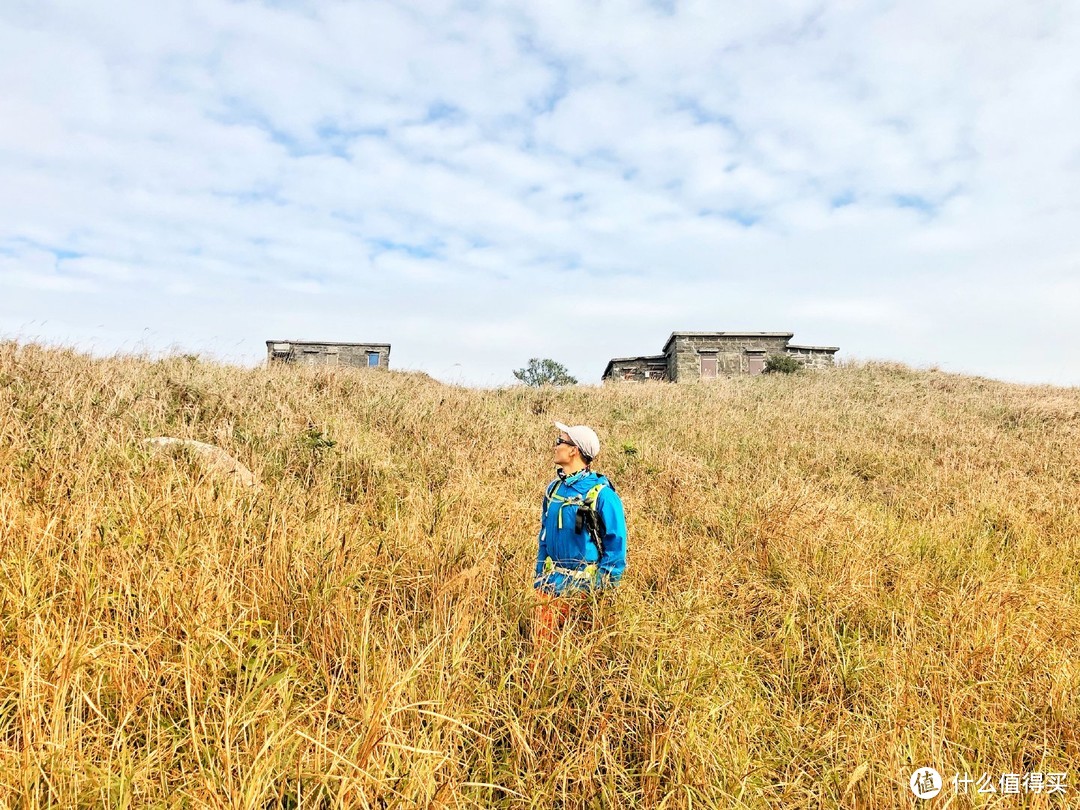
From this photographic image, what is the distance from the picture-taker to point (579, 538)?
3.31 metres

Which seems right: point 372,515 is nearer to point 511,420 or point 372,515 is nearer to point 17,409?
point 17,409

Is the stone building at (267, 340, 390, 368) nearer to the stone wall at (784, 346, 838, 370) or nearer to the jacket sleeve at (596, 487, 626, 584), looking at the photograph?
the stone wall at (784, 346, 838, 370)

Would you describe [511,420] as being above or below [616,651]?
above

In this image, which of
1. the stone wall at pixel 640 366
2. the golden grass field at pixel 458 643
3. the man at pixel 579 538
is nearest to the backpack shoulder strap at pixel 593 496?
the man at pixel 579 538

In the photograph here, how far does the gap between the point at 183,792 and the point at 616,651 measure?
185cm

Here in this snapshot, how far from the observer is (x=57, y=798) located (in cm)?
160

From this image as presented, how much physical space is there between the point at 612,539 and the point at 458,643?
44.1 inches

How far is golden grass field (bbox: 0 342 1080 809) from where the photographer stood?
192cm

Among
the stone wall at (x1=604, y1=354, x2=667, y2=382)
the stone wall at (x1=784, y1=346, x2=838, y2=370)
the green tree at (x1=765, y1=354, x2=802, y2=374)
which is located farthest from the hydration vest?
the stone wall at (x1=604, y1=354, x2=667, y2=382)

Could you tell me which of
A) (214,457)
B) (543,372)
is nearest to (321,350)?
(543,372)

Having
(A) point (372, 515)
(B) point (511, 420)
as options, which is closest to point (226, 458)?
(A) point (372, 515)

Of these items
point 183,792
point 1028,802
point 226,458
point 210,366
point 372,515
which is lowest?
point 1028,802

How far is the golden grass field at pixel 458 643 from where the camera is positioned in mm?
1918

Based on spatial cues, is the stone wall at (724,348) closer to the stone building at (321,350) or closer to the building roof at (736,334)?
the building roof at (736,334)
